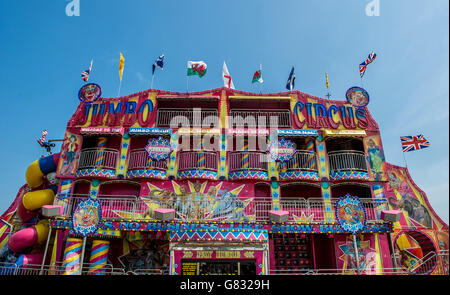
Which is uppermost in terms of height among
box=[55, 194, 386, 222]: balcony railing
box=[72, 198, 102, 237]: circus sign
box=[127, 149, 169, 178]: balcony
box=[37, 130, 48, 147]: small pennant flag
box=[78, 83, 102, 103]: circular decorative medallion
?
box=[78, 83, 102, 103]: circular decorative medallion

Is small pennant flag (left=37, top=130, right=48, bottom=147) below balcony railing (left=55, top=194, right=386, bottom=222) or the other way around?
the other way around

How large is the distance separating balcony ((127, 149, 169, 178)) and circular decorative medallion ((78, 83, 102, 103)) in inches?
183

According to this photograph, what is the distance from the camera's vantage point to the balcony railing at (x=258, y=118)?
20.2 meters

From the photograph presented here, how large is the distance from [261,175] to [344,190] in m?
6.19

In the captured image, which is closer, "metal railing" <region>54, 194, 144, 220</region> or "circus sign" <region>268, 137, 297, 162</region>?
"metal railing" <region>54, 194, 144, 220</region>

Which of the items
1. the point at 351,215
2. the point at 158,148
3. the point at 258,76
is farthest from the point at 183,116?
the point at 351,215

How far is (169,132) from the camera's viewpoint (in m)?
18.7

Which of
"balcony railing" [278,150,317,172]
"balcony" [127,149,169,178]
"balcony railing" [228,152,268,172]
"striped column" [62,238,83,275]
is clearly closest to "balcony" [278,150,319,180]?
"balcony railing" [278,150,317,172]

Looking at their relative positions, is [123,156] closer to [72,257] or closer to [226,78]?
[72,257]

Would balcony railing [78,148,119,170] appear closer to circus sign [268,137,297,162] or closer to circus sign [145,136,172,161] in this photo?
circus sign [145,136,172,161]

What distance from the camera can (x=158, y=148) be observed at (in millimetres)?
18031

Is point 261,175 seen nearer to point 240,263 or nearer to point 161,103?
point 240,263

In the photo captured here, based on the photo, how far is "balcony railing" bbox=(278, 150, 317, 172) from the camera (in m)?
18.6

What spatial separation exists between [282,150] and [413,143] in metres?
8.87
